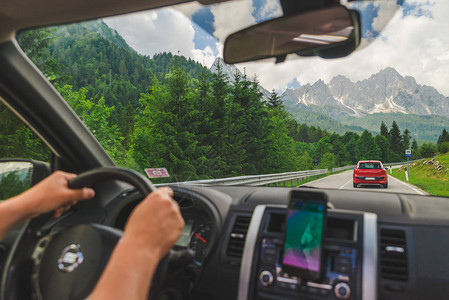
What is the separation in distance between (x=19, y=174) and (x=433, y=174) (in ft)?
15.5

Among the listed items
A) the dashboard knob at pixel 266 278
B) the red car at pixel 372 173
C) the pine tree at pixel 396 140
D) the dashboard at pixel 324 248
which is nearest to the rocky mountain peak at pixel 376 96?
the pine tree at pixel 396 140

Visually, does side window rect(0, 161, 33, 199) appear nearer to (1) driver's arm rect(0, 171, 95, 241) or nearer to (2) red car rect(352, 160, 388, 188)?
(1) driver's arm rect(0, 171, 95, 241)

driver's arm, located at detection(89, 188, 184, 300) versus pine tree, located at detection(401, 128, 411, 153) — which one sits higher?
pine tree, located at detection(401, 128, 411, 153)

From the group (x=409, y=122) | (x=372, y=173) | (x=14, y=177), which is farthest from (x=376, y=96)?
(x=372, y=173)

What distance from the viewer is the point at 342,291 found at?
1.72 m

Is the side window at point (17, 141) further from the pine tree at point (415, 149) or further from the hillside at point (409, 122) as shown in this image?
the pine tree at point (415, 149)

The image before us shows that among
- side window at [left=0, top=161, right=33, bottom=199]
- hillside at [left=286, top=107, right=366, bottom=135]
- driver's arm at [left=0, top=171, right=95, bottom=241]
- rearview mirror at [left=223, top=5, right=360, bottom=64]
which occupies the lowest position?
driver's arm at [left=0, top=171, right=95, bottom=241]

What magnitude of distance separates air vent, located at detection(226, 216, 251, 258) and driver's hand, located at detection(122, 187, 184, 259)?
1223mm

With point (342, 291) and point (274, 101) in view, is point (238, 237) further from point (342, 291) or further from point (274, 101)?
point (274, 101)

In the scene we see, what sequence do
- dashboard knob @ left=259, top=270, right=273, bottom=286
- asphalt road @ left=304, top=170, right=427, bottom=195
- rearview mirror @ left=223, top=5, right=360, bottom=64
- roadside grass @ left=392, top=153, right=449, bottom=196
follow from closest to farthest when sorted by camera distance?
1. rearview mirror @ left=223, top=5, right=360, bottom=64
2. dashboard knob @ left=259, top=270, right=273, bottom=286
3. roadside grass @ left=392, top=153, right=449, bottom=196
4. asphalt road @ left=304, top=170, right=427, bottom=195

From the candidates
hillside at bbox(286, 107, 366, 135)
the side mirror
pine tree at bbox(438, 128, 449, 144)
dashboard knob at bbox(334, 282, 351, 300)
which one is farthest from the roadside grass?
the side mirror

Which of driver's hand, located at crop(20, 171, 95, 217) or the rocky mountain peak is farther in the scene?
the rocky mountain peak

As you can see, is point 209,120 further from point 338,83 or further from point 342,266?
point 342,266

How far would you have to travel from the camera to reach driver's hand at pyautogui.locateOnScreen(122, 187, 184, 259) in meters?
0.92
